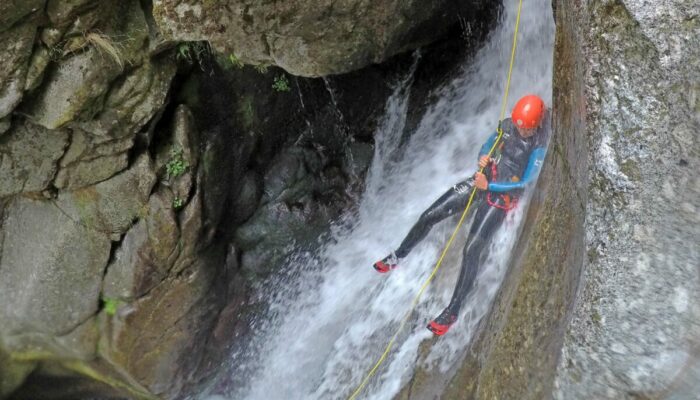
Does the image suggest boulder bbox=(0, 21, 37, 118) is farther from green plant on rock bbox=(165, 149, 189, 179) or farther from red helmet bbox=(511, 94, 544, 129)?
red helmet bbox=(511, 94, 544, 129)

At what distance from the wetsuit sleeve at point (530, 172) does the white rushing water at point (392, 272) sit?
1188mm

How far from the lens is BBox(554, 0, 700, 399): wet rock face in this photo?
250 cm

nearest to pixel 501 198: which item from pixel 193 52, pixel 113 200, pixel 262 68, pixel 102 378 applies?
pixel 262 68

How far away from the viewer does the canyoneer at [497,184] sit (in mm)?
4742

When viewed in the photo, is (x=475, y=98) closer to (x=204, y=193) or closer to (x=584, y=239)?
(x=204, y=193)

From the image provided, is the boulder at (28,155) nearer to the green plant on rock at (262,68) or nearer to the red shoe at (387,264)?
the green plant on rock at (262,68)

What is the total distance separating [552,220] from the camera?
3.52 metres

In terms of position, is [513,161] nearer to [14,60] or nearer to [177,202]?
[177,202]

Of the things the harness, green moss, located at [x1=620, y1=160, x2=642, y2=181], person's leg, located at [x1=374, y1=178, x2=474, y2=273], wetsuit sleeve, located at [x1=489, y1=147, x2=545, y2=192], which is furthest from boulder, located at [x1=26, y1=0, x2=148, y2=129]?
green moss, located at [x1=620, y1=160, x2=642, y2=181]

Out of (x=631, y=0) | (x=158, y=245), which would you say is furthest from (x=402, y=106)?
(x=631, y=0)

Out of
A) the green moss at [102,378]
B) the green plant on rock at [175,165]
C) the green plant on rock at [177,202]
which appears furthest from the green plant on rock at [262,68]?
the green moss at [102,378]

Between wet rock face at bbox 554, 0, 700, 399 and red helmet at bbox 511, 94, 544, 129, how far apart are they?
65.5 inches

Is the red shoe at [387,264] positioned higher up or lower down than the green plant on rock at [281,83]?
lower down

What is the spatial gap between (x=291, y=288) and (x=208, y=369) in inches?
61.5
